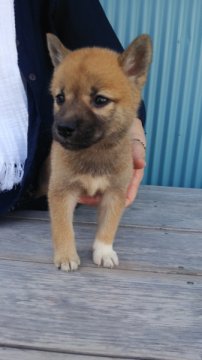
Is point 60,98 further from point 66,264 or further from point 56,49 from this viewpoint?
point 66,264

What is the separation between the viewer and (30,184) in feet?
5.62

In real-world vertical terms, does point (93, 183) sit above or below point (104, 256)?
above

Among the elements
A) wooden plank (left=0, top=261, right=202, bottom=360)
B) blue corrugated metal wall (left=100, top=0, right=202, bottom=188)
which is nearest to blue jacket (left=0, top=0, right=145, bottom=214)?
wooden plank (left=0, top=261, right=202, bottom=360)

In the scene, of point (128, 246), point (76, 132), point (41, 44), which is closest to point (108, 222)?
point (128, 246)

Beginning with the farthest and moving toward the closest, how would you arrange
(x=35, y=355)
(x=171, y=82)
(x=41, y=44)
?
(x=171, y=82) < (x=41, y=44) < (x=35, y=355)

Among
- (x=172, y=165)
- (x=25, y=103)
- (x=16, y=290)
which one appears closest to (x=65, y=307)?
(x=16, y=290)

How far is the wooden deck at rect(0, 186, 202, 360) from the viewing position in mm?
895

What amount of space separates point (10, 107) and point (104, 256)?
2.22 feet

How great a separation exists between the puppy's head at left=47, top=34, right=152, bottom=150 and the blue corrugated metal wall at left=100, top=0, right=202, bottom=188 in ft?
3.75

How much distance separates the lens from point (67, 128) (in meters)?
1.20

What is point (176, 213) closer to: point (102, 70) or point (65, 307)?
point (102, 70)

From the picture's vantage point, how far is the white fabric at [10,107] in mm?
1526

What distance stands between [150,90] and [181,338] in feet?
6.15

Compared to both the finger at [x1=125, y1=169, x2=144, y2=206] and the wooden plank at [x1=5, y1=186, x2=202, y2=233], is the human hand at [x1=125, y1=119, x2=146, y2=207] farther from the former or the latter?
the wooden plank at [x1=5, y1=186, x2=202, y2=233]
